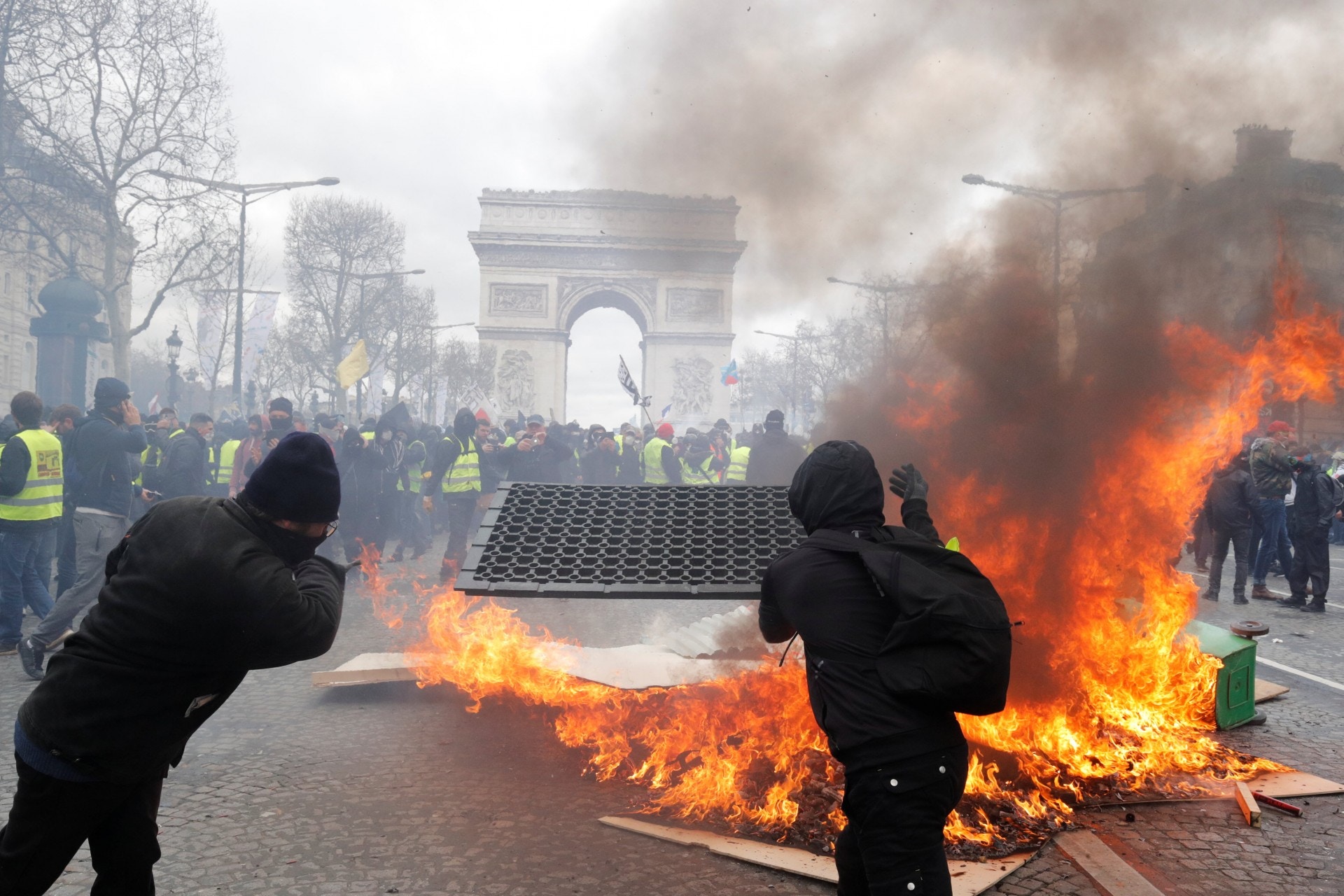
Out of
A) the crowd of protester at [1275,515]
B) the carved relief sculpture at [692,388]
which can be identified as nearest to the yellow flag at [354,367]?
the crowd of protester at [1275,515]

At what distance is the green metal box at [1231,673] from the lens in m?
5.27

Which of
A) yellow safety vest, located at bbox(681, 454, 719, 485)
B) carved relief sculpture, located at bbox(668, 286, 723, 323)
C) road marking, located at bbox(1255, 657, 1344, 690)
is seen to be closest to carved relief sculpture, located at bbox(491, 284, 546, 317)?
carved relief sculpture, located at bbox(668, 286, 723, 323)

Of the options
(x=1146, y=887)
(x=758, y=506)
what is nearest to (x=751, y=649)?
(x=758, y=506)

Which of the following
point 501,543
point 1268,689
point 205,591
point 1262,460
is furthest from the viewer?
point 1262,460

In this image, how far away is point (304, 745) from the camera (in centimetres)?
507

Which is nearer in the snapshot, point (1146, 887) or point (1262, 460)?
point (1146, 887)

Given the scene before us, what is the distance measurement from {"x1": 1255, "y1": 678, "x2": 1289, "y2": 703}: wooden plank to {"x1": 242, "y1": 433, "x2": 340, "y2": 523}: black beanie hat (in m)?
6.28

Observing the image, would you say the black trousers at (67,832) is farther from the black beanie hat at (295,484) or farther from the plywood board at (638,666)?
the plywood board at (638,666)

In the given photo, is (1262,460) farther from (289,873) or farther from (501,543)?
(289,873)

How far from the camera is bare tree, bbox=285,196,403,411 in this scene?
38031 millimetres

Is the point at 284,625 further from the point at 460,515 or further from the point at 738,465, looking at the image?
the point at 738,465

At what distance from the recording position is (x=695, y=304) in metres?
35.6

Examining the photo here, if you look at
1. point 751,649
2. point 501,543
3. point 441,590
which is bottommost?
point 441,590

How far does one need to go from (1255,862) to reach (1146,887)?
696 millimetres
